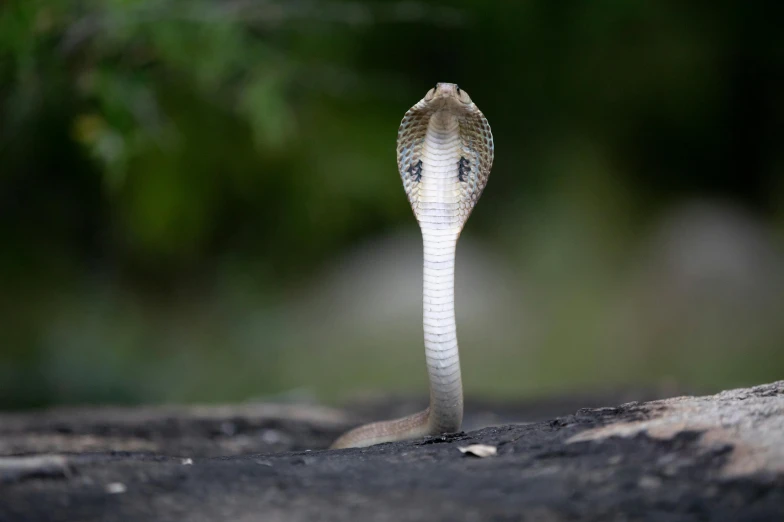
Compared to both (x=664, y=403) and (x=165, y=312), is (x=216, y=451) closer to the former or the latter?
(x=664, y=403)

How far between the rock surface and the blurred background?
4.75 metres

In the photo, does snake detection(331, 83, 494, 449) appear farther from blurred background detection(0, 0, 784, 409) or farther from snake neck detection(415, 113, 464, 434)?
blurred background detection(0, 0, 784, 409)

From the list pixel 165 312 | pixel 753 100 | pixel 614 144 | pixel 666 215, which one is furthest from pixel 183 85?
pixel 753 100

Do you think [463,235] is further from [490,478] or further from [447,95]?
[490,478]

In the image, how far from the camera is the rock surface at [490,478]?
1468 millimetres

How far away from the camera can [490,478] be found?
1641 mm

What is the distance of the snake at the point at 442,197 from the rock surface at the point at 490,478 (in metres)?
0.34

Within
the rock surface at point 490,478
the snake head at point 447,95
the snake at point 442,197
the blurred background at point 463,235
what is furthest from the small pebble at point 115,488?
the blurred background at point 463,235

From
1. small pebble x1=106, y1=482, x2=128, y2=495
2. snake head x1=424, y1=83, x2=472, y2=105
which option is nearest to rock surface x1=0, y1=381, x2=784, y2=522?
small pebble x1=106, y1=482, x2=128, y2=495

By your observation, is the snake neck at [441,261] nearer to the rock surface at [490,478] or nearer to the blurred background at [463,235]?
the rock surface at [490,478]

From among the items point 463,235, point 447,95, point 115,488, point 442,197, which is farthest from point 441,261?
point 463,235

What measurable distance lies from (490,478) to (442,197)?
3.59 feet

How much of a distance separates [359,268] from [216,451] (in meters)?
4.46

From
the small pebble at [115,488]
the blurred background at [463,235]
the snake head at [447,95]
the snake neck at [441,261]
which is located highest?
the blurred background at [463,235]
